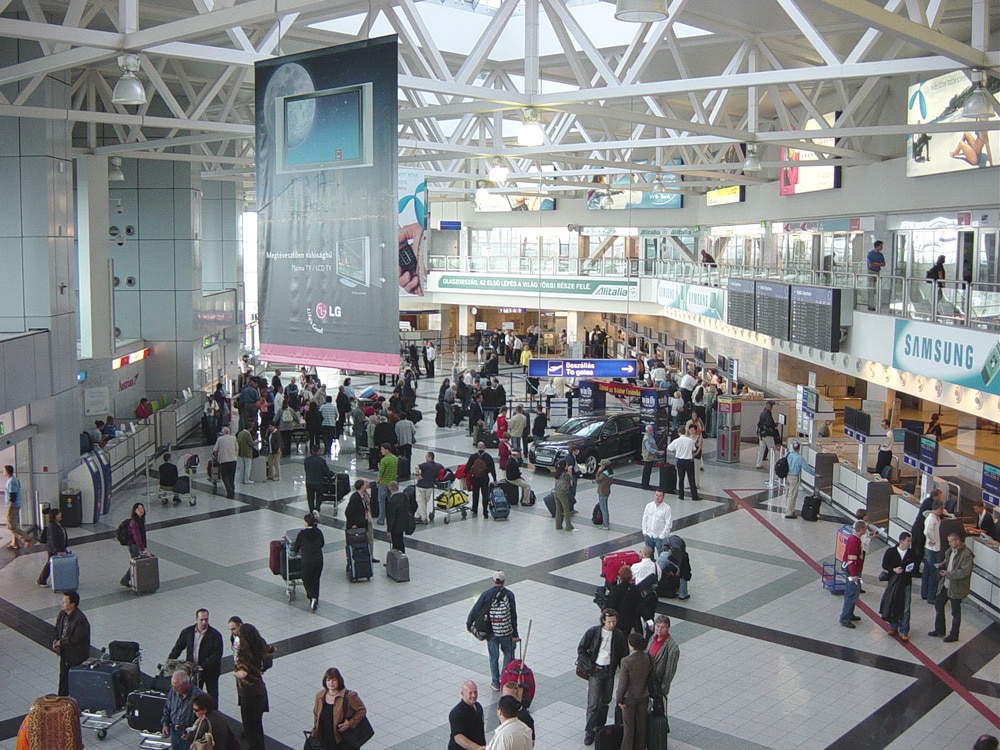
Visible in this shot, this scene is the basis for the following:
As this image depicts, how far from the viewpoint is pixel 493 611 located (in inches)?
365

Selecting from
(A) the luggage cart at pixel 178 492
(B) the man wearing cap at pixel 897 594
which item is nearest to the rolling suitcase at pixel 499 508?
(A) the luggage cart at pixel 178 492

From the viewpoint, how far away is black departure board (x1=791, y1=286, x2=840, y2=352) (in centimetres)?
1792

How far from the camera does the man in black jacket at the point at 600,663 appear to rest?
8523mm

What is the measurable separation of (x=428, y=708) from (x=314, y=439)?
12905 mm

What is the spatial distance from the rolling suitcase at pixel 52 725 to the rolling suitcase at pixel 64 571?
16.9ft

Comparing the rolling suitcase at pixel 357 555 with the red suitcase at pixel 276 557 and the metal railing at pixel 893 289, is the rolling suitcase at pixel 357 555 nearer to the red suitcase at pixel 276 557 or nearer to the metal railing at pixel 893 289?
the red suitcase at pixel 276 557

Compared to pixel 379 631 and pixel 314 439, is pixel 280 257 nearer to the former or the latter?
A: pixel 379 631

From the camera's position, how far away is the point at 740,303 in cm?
2355

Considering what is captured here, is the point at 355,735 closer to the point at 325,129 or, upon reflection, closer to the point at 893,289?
the point at 325,129

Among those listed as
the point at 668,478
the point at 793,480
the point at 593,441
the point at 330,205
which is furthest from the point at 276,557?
the point at 593,441

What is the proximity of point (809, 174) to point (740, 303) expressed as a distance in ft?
16.0

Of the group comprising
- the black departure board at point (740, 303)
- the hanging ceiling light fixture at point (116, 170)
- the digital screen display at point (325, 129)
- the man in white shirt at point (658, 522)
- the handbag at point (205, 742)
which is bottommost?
the handbag at point (205, 742)

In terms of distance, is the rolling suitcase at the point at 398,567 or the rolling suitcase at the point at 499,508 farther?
the rolling suitcase at the point at 499,508

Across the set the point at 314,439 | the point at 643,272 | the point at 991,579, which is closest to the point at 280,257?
the point at 991,579
